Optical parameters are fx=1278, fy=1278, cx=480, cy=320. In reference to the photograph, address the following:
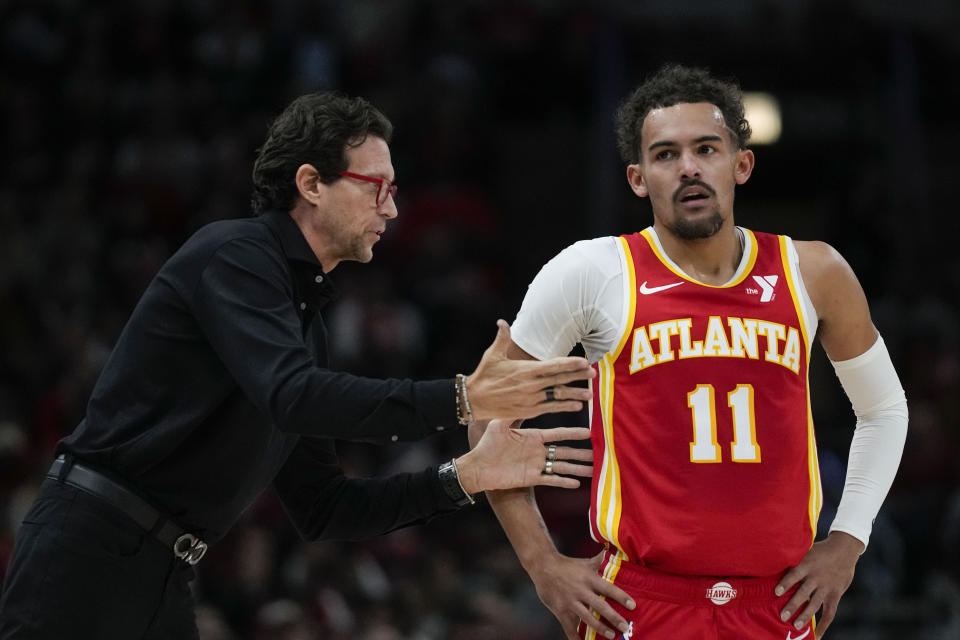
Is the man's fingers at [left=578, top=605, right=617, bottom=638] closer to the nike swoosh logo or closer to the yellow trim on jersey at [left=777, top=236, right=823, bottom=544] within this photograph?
the yellow trim on jersey at [left=777, top=236, right=823, bottom=544]

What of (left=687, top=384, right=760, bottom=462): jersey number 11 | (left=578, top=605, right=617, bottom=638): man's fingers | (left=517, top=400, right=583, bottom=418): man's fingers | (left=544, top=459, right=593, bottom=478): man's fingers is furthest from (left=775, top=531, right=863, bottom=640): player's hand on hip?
(left=517, top=400, right=583, bottom=418): man's fingers

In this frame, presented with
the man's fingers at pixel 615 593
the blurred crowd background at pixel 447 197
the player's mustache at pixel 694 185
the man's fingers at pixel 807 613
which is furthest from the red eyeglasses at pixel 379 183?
the blurred crowd background at pixel 447 197

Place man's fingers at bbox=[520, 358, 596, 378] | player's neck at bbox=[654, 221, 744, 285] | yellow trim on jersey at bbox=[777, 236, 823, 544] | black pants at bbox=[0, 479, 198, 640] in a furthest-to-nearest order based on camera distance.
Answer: player's neck at bbox=[654, 221, 744, 285] → yellow trim on jersey at bbox=[777, 236, 823, 544] → black pants at bbox=[0, 479, 198, 640] → man's fingers at bbox=[520, 358, 596, 378]

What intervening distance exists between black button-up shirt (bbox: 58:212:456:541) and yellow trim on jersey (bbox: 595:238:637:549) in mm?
648

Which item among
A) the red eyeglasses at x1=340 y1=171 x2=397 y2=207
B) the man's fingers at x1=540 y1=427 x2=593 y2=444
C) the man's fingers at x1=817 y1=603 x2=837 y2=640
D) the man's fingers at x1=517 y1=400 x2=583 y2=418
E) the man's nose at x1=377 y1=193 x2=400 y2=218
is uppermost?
the red eyeglasses at x1=340 y1=171 x2=397 y2=207

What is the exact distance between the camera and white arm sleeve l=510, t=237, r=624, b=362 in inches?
153

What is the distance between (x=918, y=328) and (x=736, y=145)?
7.04 metres

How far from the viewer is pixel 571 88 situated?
1242cm

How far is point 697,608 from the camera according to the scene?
146 inches

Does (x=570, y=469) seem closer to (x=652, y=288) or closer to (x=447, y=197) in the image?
(x=652, y=288)

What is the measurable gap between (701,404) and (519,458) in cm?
58

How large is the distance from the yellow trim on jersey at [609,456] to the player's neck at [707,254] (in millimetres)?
218

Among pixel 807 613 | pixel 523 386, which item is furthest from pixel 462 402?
pixel 807 613

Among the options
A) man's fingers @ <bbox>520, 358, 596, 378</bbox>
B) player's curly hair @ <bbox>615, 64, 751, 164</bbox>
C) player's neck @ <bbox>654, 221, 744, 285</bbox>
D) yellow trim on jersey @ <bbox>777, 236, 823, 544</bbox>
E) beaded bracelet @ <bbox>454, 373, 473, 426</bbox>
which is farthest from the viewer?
player's curly hair @ <bbox>615, 64, 751, 164</bbox>
